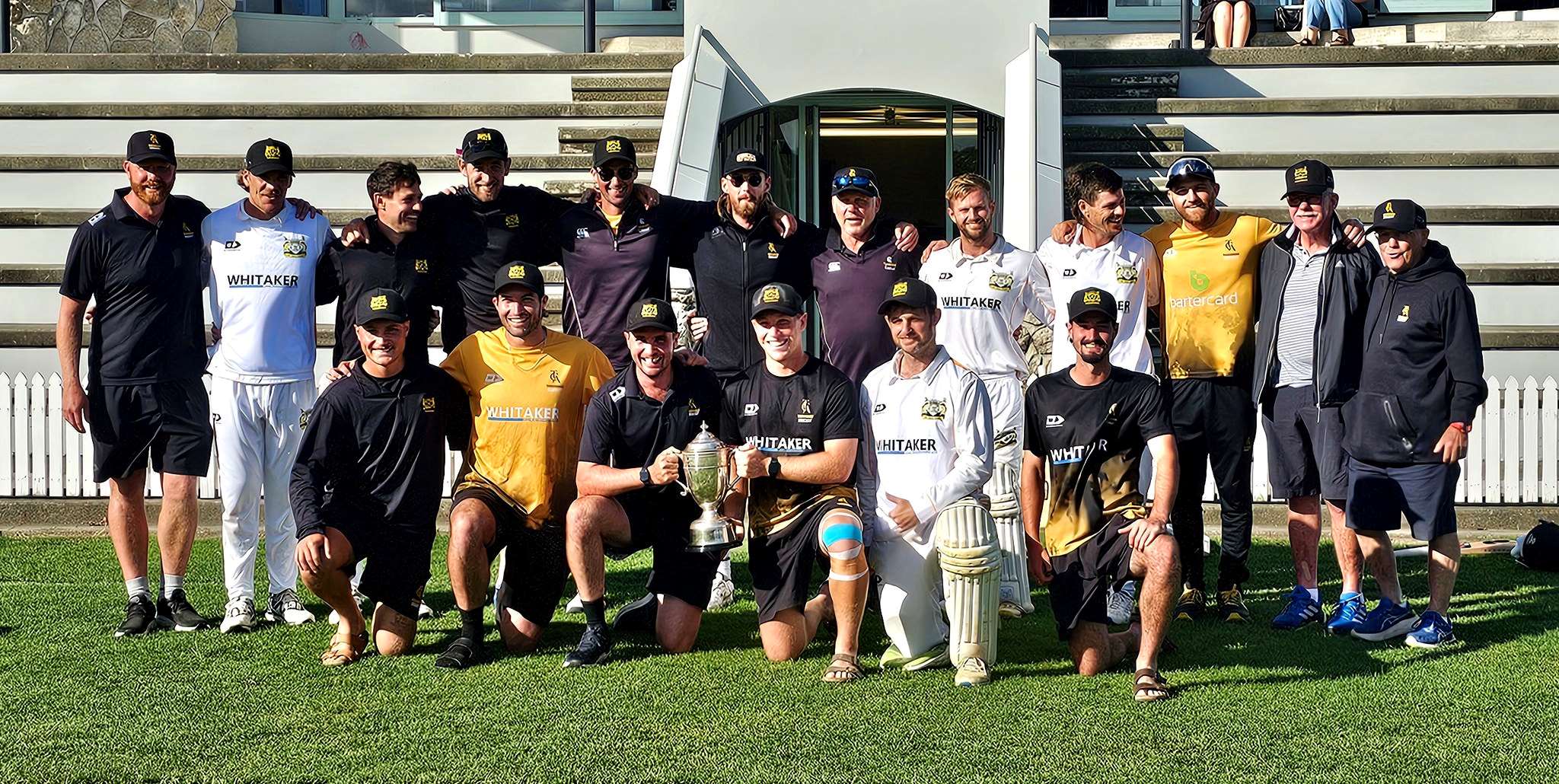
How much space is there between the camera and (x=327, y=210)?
1338 cm

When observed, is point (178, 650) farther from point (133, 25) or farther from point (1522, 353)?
point (133, 25)

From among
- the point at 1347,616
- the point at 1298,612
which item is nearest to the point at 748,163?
the point at 1298,612

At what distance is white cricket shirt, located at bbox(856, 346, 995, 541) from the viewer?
6316mm

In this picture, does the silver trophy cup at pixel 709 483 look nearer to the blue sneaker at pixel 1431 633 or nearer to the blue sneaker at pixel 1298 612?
the blue sneaker at pixel 1298 612

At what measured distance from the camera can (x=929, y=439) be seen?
6.36 m

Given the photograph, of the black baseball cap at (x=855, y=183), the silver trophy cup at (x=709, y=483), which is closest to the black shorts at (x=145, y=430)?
the silver trophy cup at (x=709, y=483)

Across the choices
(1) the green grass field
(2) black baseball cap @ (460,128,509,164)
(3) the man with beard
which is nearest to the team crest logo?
(3) the man with beard

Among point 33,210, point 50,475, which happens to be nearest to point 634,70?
point 33,210

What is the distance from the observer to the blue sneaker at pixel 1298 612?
7.07 meters

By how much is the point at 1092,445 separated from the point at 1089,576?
1.63ft

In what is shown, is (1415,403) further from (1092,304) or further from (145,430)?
(145,430)

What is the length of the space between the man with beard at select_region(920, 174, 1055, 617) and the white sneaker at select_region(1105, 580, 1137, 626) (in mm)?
504

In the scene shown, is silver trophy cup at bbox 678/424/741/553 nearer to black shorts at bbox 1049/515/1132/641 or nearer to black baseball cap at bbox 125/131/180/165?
black shorts at bbox 1049/515/1132/641

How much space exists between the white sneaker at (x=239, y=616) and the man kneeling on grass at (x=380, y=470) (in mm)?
696
